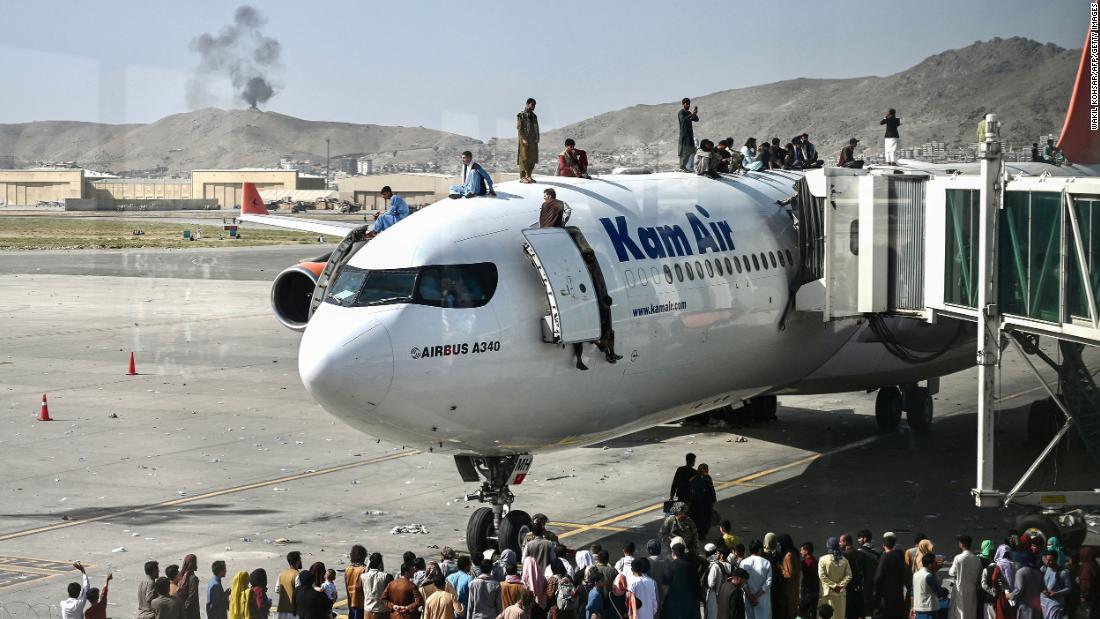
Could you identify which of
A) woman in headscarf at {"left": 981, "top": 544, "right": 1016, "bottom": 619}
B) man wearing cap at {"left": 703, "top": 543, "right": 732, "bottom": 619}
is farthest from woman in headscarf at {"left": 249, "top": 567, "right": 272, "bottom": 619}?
woman in headscarf at {"left": 981, "top": 544, "right": 1016, "bottom": 619}

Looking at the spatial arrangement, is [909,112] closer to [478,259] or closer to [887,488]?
[887,488]

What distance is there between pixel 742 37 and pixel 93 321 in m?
37.5

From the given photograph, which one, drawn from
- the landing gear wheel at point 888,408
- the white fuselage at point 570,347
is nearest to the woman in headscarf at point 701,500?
the white fuselage at point 570,347

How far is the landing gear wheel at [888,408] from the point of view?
3103 cm

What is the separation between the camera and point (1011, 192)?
18281 mm

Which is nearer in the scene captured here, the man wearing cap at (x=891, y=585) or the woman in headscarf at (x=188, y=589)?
the woman in headscarf at (x=188, y=589)

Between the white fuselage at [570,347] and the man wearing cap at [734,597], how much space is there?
4327 mm

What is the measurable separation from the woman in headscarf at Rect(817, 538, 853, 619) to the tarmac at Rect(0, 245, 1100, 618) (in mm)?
4647

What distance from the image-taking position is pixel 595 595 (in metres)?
15.1

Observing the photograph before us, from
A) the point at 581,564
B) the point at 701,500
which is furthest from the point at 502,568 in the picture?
the point at 701,500

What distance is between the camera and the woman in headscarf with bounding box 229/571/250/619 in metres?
15.6

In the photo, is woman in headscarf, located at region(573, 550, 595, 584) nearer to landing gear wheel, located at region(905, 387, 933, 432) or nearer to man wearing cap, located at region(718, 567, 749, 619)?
man wearing cap, located at region(718, 567, 749, 619)

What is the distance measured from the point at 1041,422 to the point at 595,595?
54.8ft

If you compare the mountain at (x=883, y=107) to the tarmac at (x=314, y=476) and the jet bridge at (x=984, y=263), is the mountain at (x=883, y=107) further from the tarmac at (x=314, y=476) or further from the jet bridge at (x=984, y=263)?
the tarmac at (x=314, y=476)
